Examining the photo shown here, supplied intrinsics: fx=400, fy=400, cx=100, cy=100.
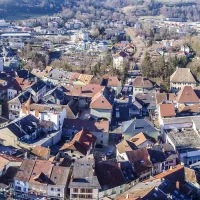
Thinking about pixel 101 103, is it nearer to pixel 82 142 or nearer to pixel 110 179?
pixel 82 142

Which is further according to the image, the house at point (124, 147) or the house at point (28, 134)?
the house at point (28, 134)

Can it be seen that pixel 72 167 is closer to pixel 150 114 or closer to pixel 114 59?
pixel 150 114

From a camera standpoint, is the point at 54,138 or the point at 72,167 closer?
the point at 72,167

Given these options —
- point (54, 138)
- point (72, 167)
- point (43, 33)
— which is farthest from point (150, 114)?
point (43, 33)

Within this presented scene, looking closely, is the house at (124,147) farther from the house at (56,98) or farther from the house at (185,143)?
the house at (56,98)

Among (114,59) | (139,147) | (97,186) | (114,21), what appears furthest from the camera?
(114,21)

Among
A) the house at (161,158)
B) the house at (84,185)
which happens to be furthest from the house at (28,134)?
the house at (161,158)

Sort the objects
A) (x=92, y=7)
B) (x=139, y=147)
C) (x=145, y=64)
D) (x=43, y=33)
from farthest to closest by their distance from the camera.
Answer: (x=92, y=7) < (x=43, y=33) < (x=145, y=64) < (x=139, y=147)
